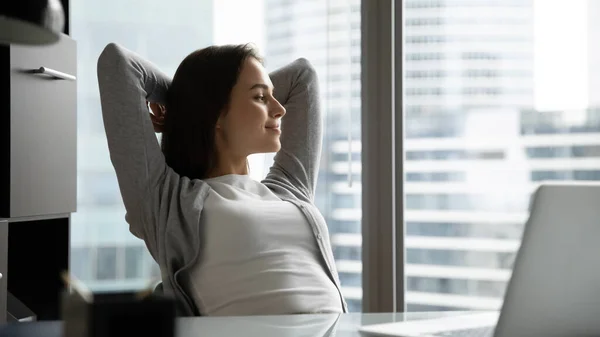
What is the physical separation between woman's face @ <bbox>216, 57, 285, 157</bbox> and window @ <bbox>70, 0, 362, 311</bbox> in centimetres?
74

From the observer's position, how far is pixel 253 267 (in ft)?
5.54

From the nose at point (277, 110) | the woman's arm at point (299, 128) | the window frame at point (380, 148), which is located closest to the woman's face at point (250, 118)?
the nose at point (277, 110)

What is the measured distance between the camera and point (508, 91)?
8.41 ft

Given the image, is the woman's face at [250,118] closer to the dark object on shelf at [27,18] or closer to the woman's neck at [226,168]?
the woman's neck at [226,168]

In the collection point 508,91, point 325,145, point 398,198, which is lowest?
point 398,198

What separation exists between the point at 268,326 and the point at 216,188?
2.48ft

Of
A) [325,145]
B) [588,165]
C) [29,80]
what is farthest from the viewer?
[325,145]


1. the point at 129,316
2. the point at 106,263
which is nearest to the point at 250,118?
the point at 106,263

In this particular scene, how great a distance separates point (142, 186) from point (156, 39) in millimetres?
1115

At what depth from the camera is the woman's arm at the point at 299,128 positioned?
6.66ft

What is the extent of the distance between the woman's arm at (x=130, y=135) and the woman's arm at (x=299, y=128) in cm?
39

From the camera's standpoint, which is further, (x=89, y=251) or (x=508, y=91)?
(x=89, y=251)

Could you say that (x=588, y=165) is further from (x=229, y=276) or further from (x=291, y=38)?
(x=229, y=276)

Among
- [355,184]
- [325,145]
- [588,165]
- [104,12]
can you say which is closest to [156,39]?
[104,12]
